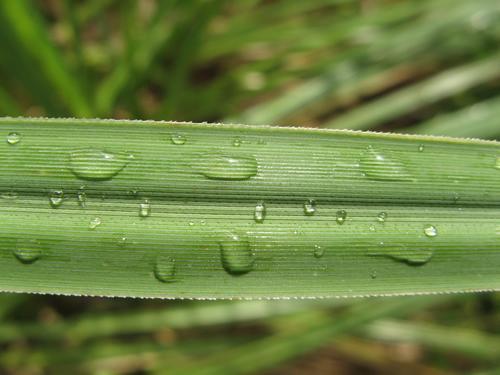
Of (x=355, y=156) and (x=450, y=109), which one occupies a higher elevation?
(x=450, y=109)

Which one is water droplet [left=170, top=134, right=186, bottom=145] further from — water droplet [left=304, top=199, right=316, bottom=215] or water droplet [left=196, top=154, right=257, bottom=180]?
water droplet [left=304, top=199, right=316, bottom=215]

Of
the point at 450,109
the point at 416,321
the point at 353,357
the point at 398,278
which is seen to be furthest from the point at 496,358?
the point at 398,278

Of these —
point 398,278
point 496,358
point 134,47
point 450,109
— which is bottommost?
point 398,278

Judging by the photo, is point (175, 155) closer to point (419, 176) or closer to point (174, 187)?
point (174, 187)

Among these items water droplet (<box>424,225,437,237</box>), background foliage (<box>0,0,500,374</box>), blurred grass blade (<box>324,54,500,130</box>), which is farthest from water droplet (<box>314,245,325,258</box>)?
blurred grass blade (<box>324,54,500,130</box>)

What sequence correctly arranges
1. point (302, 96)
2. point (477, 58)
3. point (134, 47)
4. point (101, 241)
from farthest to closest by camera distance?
point (477, 58) < point (302, 96) < point (134, 47) < point (101, 241)

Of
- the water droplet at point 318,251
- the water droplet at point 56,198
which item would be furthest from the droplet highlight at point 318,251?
the water droplet at point 56,198

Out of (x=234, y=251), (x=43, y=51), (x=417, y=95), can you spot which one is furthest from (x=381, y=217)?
(x=417, y=95)
